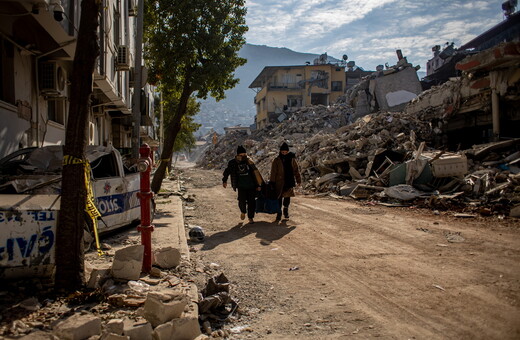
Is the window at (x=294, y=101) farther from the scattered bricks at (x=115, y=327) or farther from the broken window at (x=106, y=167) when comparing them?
the scattered bricks at (x=115, y=327)

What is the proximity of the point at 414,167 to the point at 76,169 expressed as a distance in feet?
35.7

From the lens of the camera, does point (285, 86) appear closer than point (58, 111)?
No

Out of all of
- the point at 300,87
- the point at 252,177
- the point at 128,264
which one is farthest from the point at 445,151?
the point at 300,87

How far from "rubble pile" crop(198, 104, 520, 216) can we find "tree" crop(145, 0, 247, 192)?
6.21 m

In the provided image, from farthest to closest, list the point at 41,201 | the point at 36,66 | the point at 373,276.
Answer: the point at 36,66
the point at 373,276
the point at 41,201

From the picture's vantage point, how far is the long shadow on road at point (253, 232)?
23.6 feet

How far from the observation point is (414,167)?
40.5 feet

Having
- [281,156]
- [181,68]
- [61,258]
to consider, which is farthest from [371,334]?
[181,68]

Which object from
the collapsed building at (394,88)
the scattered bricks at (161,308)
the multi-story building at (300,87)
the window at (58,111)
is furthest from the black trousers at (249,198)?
the multi-story building at (300,87)

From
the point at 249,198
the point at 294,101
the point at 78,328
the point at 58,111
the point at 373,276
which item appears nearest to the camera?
the point at 78,328

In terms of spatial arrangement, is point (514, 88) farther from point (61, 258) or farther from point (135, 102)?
point (61, 258)

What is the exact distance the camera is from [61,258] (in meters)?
3.69

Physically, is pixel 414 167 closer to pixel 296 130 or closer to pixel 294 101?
pixel 296 130

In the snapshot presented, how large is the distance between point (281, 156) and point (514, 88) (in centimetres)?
984
